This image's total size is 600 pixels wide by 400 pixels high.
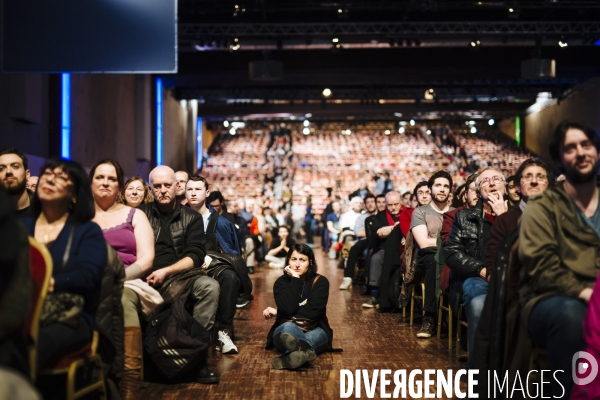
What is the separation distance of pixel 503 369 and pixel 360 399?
1.09 metres

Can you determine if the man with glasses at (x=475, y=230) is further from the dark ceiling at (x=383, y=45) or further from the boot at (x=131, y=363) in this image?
the dark ceiling at (x=383, y=45)

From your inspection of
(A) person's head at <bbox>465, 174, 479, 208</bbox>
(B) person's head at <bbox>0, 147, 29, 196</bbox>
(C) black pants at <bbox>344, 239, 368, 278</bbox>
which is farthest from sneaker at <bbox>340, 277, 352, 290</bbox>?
(B) person's head at <bbox>0, 147, 29, 196</bbox>

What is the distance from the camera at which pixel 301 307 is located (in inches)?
217

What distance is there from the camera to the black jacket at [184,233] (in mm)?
5031

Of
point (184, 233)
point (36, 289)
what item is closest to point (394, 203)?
point (184, 233)

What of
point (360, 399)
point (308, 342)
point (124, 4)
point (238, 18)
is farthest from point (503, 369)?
point (238, 18)

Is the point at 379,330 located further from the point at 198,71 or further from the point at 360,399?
the point at 198,71

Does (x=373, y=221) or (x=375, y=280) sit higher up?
(x=373, y=221)

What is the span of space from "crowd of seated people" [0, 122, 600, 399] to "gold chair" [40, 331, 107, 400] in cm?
5

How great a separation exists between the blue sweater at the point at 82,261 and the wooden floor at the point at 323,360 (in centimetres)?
134

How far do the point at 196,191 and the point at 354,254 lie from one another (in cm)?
518

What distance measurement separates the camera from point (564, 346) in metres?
2.95

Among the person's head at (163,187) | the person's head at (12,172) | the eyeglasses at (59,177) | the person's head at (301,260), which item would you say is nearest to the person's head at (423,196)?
the person's head at (301,260)

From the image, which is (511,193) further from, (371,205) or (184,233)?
(371,205)
